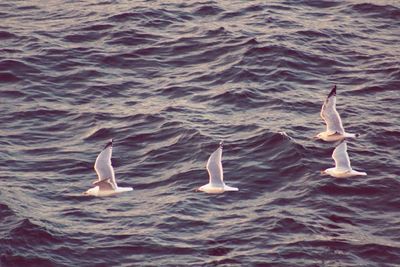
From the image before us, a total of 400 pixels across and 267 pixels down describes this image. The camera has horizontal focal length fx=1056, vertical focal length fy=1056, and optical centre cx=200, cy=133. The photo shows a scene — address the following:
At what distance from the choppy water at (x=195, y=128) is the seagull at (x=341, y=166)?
951 mm

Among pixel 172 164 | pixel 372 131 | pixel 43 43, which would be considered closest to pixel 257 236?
pixel 172 164

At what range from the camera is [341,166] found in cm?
2870

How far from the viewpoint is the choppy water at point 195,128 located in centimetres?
2762

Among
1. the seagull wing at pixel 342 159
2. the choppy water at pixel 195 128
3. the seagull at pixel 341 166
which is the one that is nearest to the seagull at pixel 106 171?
the choppy water at pixel 195 128

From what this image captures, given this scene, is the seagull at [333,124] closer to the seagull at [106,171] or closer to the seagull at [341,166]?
the seagull at [341,166]

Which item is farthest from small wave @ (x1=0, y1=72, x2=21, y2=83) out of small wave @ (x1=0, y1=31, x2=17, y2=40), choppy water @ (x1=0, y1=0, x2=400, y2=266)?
small wave @ (x1=0, y1=31, x2=17, y2=40)

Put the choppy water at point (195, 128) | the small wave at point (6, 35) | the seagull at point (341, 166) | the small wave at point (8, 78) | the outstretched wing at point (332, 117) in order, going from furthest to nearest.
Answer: the small wave at point (6, 35) → the small wave at point (8, 78) → the outstretched wing at point (332, 117) → the seagull at point (341, 166) → the choppy water at point (195, 128)

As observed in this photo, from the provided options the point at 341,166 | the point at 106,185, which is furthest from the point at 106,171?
the point at 341,166

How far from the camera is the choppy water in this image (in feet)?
90.6

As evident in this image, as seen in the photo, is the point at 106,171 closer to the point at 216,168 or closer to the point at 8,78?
the point at 216,168

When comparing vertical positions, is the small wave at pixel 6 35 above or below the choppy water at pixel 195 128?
above

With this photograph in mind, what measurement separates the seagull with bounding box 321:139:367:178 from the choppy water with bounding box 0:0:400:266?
3.12 ft

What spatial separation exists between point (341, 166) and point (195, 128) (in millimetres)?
5909

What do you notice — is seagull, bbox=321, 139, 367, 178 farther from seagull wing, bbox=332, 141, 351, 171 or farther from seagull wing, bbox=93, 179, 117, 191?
seagull wing, bbox=93, 179, 117, 191
